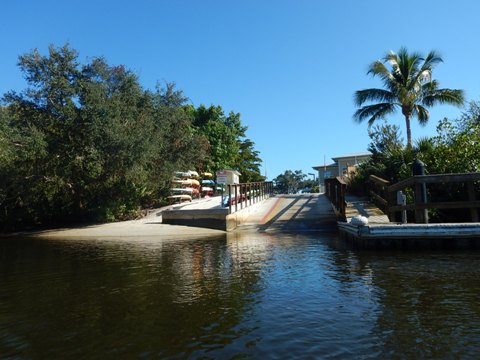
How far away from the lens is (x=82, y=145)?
21016 mm

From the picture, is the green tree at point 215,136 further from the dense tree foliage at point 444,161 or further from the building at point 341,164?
the dense tree foliage at point 444,161

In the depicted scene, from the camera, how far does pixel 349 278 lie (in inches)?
295

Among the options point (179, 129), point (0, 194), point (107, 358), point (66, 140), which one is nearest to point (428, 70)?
point (179, 129)

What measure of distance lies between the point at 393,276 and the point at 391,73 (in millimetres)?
23763

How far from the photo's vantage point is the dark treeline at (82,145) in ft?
66.7

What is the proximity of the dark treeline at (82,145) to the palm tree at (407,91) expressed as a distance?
1309 centimetres

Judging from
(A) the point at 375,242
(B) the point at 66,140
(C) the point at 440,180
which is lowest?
(A) the point at 375,242

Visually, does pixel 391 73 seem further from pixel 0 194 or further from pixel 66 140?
pixel 0 194

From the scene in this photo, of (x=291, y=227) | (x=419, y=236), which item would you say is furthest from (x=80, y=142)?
(x=419, y=236)

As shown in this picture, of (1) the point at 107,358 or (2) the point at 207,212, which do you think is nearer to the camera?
(1) the point at 107,358

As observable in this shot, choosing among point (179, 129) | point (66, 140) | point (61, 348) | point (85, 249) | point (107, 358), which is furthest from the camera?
point (179, 129)

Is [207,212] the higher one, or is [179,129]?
[179,129]

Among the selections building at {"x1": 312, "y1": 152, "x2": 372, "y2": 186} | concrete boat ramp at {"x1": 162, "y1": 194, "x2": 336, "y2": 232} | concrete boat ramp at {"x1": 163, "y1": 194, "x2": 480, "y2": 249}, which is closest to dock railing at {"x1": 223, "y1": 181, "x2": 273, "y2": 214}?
concrete boat ramp at {"x1": 162, "y1": 194, "x2": 336, "y2": 232}

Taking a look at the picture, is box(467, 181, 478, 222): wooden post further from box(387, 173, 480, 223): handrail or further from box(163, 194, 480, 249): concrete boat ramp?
box(163, 194, 480, 249): concrete boat ramp
